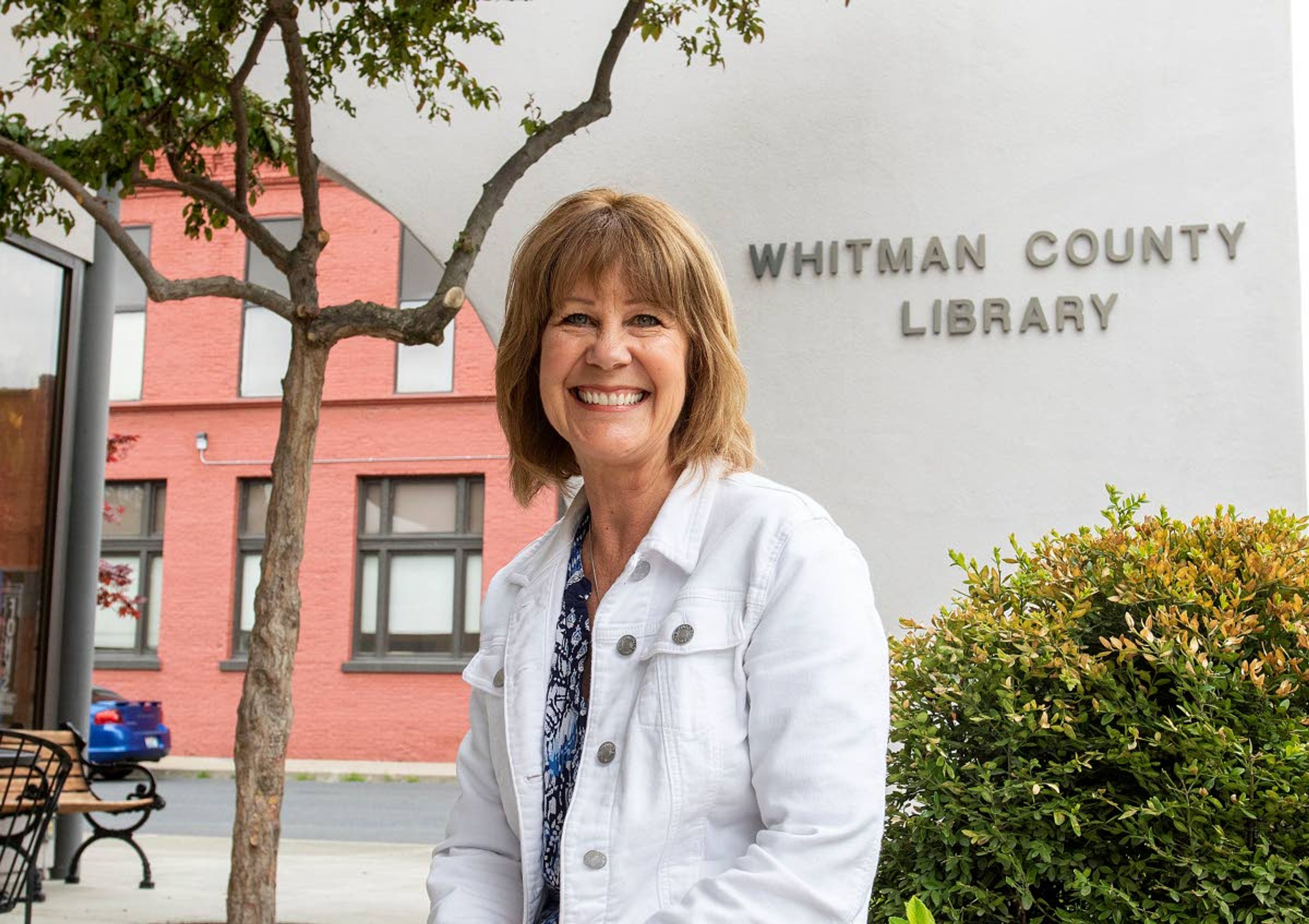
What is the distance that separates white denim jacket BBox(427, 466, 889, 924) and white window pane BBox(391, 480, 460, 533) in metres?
20.4

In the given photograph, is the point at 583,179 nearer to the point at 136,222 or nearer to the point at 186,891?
the point at 186,891

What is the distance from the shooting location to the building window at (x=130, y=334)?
23562mm

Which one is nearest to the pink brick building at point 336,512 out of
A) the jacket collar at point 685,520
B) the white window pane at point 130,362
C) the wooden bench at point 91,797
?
the white window pane at point 130,362

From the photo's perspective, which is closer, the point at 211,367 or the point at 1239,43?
the point at 1239,43

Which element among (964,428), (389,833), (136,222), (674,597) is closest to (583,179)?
(964,428)

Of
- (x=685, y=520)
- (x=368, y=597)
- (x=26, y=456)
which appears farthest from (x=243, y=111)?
(x=368, y=597)

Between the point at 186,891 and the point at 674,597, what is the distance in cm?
761

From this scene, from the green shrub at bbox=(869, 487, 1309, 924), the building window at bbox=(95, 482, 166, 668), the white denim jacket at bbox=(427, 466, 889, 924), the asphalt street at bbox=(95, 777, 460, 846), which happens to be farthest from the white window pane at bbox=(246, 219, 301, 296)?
the white denim jacket at bbox=(427, 466, 889, 924)

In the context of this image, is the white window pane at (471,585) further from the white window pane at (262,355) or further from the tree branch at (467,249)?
the tree branch at (467,249)

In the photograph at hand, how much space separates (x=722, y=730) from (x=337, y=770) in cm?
1917

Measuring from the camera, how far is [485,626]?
2096mm

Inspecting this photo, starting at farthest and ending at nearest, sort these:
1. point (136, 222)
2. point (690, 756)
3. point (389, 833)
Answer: point (136, 222), point (389, 833), point (690, 756)

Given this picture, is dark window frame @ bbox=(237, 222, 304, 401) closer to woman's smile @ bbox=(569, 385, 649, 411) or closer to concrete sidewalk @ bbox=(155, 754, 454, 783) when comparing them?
concrete sidewalk @ bbox=(155, 754, 454, 783)

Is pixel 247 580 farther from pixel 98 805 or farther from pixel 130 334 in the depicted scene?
pixel 98 805
